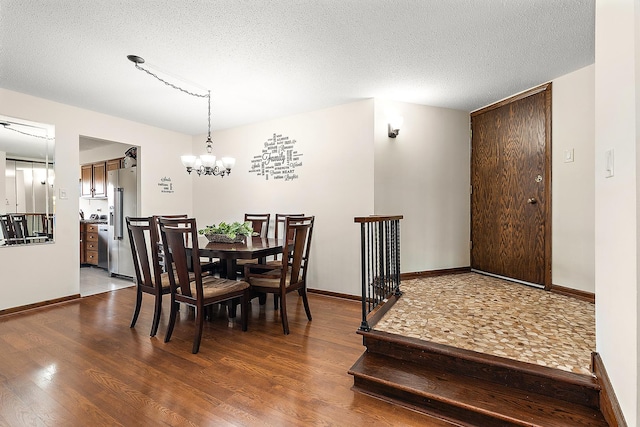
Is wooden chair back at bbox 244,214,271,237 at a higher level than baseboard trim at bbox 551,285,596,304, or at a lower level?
higher

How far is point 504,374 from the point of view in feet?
5.89

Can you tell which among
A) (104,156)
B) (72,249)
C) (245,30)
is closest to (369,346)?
(245,30)

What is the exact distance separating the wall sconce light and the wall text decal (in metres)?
1.29

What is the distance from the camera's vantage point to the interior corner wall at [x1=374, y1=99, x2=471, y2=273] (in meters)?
3.83

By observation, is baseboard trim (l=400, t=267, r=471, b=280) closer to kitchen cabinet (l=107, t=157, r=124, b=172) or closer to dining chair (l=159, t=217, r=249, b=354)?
dining chair (l=159, t=217, r=249, b=354)

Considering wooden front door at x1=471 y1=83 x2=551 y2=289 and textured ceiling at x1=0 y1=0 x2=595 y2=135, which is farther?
wooden front door at x1=471 y1=83 x2=551 y2=289

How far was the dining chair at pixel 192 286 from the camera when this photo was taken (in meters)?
2.50

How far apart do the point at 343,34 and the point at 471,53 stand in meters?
1.18

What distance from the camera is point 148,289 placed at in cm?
292

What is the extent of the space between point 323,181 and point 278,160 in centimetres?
85

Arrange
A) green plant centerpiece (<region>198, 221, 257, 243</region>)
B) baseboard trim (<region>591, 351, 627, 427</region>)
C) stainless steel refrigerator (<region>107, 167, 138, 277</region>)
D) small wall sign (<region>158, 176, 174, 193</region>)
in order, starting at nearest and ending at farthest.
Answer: baseboard trim (<region>591, 351, 627, 427</region>) < green plant centerpiece (<region>198, 221, 257, 243</region>) < stainless steel refrigerator (<region>107, 167, 138, 277</region>) < small wall sign (<region>158, 176, 174, 193</region>)

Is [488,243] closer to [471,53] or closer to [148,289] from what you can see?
[471,53]

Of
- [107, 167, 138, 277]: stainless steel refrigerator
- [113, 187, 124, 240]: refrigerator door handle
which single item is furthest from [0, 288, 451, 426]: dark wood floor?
[113, 187, 124, 240]: refrigerator door handle

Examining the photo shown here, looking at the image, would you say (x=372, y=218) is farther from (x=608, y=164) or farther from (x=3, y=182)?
(x=3, y=182)
